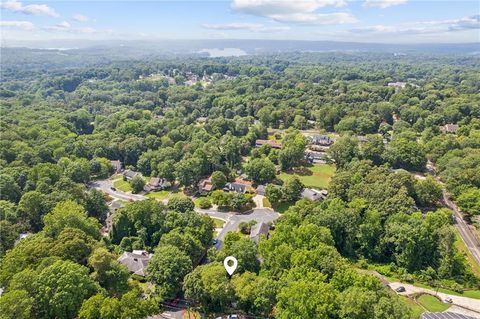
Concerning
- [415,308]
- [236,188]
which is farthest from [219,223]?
[415,308]

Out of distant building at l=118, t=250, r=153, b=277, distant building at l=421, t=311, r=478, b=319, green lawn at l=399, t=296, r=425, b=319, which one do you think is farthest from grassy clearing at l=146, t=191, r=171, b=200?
distant building at l=421, t=311, r=478, b=319

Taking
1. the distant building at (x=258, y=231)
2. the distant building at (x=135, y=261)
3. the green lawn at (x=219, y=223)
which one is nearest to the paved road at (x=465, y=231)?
the distant building at (x=258, y=231)

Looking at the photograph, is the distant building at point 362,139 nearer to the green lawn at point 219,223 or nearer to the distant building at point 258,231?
the distant building at point 258,231

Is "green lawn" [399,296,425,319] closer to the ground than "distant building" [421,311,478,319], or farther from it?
closer to the ground

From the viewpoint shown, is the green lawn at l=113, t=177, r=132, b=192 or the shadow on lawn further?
the shadow on lawn

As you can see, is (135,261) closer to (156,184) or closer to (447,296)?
(156,184)

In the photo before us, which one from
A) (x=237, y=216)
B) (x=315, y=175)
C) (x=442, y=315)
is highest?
(x=315, y=175)

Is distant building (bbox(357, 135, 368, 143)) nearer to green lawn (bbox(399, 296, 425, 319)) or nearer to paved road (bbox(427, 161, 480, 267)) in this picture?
paved road (bbox(427, 161, 480, 267))
